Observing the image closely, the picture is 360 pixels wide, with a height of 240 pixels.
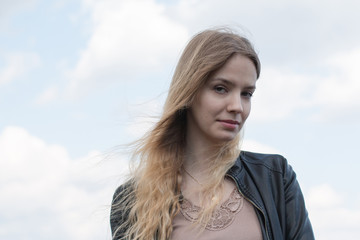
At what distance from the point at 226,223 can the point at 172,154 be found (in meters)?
0.82

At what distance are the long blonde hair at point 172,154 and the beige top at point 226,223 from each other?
0.22 feet

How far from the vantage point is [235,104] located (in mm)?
4527

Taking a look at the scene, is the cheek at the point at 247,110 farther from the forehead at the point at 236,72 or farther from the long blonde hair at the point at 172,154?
the long blonde hair at the point at 172,154

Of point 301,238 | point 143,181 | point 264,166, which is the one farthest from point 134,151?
point 301,238

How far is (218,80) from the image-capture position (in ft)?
15.1

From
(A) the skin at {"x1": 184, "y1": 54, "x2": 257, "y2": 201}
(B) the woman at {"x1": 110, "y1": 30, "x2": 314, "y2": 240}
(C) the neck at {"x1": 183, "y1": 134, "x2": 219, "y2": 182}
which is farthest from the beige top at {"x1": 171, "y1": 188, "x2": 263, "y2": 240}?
(A) the skin at {"x1": 184, "y1": 54, "x2": 257, "y2": 201}

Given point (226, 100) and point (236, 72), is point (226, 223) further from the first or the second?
point (236, 72)

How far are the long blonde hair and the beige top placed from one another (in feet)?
0.22

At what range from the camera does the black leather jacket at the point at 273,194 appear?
459cm

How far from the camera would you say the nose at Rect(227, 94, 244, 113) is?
453 cm

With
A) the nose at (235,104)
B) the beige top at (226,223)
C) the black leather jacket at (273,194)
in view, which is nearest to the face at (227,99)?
the nose at (235,104)

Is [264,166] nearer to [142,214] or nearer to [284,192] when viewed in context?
[284,192]

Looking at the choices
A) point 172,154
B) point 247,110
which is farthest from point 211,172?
point 247,110

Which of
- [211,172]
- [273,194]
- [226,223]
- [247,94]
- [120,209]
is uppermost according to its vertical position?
[247,94]
